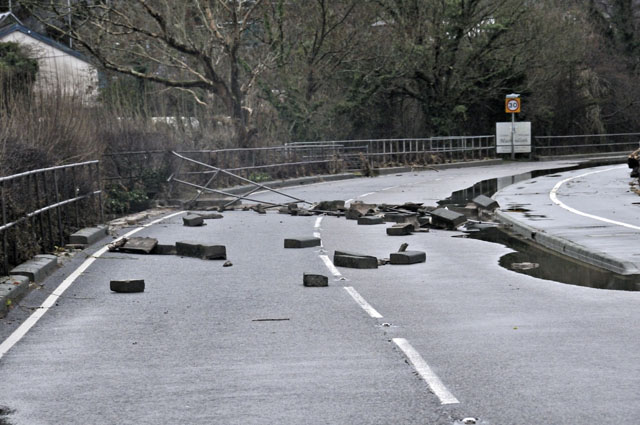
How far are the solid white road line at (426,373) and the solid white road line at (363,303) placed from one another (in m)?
1.41

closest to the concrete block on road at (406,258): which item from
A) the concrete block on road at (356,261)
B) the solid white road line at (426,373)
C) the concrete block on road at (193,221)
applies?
the concrete block on road at (356,261)

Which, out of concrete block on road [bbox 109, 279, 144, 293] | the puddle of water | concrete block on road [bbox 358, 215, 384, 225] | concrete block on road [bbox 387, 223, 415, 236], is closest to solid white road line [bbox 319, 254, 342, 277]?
the puddle of water

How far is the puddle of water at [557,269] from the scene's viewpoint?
1216 centimetres

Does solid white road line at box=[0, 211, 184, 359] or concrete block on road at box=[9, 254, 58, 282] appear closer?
solid white road line at box=[0, 211, 184, 359]

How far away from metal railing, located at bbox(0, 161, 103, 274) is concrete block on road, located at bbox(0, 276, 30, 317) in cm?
70

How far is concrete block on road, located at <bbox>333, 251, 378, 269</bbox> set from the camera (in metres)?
14.1

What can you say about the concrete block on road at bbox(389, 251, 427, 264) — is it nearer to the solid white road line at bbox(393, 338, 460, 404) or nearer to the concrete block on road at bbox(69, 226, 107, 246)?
the solid white road line at bbox(393, 338, 460, 404)

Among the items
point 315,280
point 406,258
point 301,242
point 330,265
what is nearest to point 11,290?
point 315,280

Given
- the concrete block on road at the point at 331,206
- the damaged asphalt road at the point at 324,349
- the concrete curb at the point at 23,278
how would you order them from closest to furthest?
the damaged asphalt road at the point at 324,349
the concrete curb at the point at 23,278
the concrete block on road at the point at 331,206

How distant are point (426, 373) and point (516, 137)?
157 ft

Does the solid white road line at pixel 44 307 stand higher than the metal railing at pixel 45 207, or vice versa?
the metal railing at pixel 45 207

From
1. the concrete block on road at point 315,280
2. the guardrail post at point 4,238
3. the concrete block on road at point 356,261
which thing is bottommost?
the concrete block on road at point 356,261

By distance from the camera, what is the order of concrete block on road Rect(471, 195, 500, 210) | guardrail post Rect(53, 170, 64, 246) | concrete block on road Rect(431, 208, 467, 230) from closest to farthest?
guardrail post Rect(53, 170, 64, 246) < concrete block on road Rect(431, 208, 467, 230) < concrete block on road Rect(471, 195, 500, 210)

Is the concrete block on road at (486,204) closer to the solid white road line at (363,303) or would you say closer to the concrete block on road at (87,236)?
the concrete block on road at (87,236)
